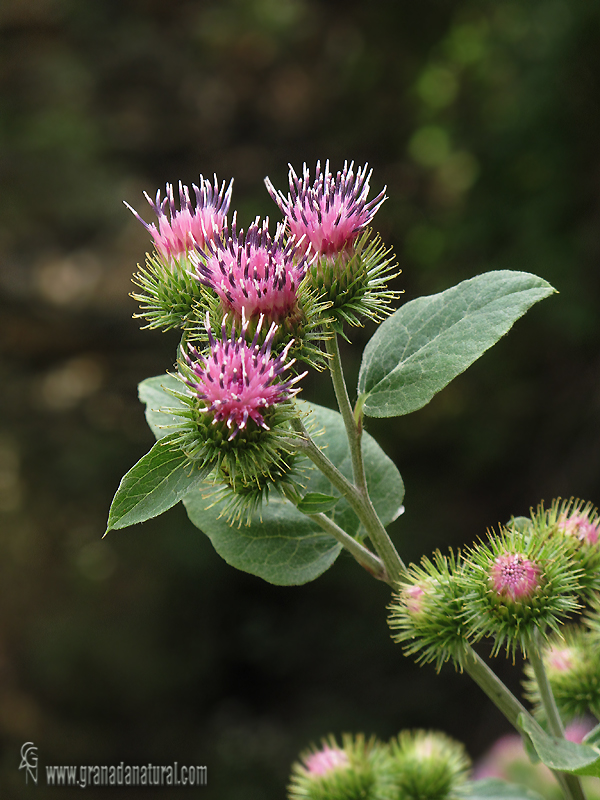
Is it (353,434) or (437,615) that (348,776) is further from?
(353,434)

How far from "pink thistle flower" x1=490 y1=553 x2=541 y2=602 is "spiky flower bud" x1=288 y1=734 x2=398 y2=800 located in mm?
706

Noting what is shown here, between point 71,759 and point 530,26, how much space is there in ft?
17.9

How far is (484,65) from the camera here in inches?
192

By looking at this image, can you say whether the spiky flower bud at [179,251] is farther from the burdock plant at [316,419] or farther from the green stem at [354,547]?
the green stem at [354,547]

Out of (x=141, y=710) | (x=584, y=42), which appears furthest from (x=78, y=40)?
(x=141, y=710)

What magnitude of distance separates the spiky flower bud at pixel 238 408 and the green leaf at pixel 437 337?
18 centimetres

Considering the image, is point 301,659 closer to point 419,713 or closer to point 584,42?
point 419,713

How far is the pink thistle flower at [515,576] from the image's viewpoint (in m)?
1.14

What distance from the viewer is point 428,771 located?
167 centimetres

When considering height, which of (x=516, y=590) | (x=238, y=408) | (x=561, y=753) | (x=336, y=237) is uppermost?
(x=336, y=237)

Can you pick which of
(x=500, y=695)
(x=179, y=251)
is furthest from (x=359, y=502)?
(x=179, y=251)

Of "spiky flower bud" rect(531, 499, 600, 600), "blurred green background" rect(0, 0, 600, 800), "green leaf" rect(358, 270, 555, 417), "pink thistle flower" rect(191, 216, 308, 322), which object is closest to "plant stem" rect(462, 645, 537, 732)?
"spiky flower bud" rect(531, 499, 600, 600)

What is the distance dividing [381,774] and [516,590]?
85 centimetres

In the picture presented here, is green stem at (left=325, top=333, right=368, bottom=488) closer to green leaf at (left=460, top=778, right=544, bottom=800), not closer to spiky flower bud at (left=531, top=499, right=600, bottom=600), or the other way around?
spiky flower bud at (left=531, top=499, right=600, bottom=600)
